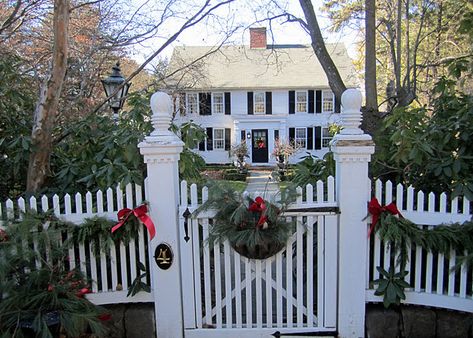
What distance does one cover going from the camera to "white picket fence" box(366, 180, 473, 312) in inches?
104

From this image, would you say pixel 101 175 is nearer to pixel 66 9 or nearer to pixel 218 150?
pixel 66 9

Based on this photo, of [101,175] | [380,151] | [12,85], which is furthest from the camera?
[12,85]

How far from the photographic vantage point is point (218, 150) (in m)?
22.4

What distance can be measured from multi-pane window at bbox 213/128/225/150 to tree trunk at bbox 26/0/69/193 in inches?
758

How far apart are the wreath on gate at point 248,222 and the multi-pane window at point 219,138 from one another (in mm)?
19923

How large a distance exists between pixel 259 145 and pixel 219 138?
2512 mm

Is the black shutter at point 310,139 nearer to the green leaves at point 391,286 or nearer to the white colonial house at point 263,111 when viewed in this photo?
the white colonial house at point 263,111

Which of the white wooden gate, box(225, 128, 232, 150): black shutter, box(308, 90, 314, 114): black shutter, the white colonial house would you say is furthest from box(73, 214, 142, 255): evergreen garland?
box(308, 90, 314, 114): black shutter

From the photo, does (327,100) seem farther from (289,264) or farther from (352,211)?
(289,264)

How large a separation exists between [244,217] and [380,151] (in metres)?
1.53

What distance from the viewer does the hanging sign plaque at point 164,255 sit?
2.70 m

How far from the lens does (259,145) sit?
874 inches

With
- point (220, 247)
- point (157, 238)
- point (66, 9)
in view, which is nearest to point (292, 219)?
point (220, 247)

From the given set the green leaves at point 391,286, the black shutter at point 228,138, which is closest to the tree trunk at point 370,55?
the green leaves at point 391,286
